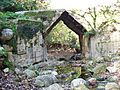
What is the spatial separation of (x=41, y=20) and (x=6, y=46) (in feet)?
11.9

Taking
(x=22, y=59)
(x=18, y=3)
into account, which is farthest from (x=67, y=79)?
(x=18, y=3)

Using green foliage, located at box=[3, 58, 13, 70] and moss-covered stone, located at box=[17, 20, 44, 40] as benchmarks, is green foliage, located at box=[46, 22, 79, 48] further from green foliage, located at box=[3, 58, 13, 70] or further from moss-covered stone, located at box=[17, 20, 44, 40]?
green foliage, located at box=[3, 58, 13, 70]

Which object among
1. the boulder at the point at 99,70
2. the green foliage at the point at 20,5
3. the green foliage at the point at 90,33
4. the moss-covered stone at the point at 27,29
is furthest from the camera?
the green foliage at the point at 90,33

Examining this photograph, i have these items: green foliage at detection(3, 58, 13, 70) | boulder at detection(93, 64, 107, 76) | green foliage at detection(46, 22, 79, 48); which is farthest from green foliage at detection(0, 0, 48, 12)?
boulder at detection(93, 64, 107, 76)

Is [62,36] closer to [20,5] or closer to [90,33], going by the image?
[20,5]

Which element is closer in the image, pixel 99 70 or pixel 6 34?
pixel 6 34

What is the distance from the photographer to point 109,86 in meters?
5.96

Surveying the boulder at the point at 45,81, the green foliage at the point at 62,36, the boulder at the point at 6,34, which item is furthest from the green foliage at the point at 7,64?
the green foliage at the point at 62,36

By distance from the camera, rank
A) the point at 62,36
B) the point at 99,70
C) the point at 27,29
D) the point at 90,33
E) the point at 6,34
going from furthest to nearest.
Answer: the point at 62,36, the point at 90,33, the point at 27,29, the point at 99,70, the point at 6,34

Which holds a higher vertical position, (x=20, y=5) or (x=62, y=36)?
(x=20, y=5)

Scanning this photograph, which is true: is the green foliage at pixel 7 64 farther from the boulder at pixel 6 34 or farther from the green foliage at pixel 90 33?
the green foliage at pixel 90 33

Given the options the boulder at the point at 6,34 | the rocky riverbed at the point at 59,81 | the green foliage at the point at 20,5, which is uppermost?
the green foliage at the point at 20,5

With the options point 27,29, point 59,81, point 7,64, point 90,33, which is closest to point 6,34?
point 7,64

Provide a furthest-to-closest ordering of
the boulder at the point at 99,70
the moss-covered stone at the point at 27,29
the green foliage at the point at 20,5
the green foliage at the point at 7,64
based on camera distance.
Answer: the green foliage at the point at 20,5, the moss-covered stone at the point at 27,29, the boulder at the point at 99,70, the green foliage at the point at 7,64
